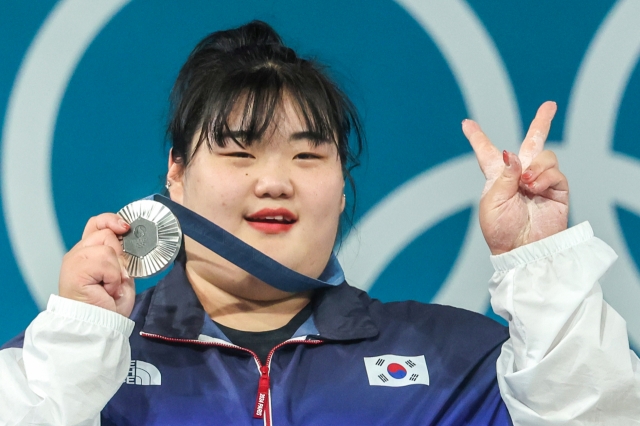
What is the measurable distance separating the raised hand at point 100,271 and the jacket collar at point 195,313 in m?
0.16

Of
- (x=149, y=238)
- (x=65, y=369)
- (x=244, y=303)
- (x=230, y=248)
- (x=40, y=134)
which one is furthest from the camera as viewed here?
(x=40, y=134)

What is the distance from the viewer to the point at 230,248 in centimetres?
148

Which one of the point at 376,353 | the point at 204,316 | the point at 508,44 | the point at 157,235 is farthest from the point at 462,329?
the point at 508,44

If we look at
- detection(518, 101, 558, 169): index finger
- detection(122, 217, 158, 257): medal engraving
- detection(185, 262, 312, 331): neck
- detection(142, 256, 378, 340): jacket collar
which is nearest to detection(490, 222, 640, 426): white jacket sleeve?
detection(518, 101, 558, 169): index finger

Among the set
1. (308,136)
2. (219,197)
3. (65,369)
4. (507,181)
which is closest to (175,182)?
(219,197)

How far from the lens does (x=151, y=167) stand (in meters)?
1.98

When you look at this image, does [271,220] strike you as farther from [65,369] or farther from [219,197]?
[65,369]

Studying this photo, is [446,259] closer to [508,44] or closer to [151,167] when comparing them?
[508,44]

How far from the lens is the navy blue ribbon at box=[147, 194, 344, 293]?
4.80 ft

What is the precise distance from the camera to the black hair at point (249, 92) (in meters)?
1.54

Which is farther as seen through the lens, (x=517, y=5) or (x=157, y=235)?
(x=517, y=5)

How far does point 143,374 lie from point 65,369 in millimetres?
218

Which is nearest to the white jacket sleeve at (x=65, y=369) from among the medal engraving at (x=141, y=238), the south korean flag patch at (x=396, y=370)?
the medal engraving at (x=141, y=238)

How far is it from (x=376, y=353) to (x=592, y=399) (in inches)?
15.3
